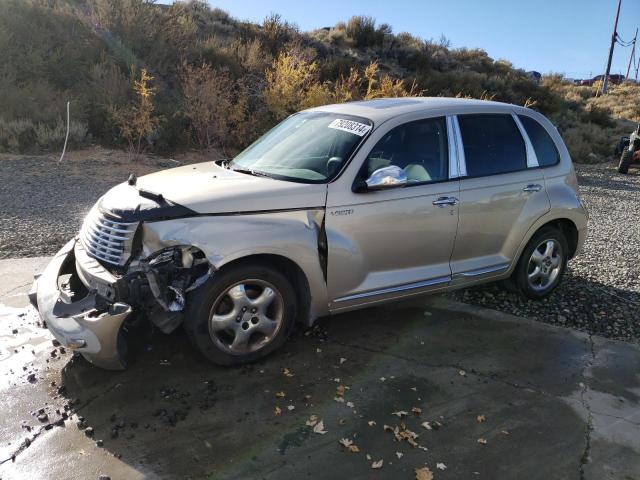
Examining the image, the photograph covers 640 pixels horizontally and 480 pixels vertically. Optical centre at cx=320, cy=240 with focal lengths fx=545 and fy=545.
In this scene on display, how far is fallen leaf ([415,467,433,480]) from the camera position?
2898 mm

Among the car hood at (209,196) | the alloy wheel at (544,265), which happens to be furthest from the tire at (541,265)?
the car hood at (209,196)

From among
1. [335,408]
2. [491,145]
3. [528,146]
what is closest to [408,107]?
[491,145]

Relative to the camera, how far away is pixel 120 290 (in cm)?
346

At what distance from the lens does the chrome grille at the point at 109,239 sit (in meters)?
3.58

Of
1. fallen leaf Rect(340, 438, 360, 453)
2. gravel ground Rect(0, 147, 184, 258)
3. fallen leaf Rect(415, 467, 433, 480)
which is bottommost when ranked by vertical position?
gravel ground Rect(0, 147, 184, 258)

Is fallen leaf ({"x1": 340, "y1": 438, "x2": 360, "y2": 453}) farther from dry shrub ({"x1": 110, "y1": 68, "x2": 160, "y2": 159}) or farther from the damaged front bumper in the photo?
dry shrub ({"x1": 110, "y1": 68, "x2": 160, "y2": 159})

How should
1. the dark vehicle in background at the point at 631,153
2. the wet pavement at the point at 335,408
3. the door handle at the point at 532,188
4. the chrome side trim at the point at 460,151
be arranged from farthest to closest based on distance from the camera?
the dark vehicle in background at the point at 631,153
the door handle at the point at 532,188
the chrome side trim at the point at 460,151
the wet pavement at the point at 335,408

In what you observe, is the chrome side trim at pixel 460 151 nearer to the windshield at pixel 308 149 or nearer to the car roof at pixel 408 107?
the car roof at pixel 408 107

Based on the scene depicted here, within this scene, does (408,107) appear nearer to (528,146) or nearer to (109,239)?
(528,146)

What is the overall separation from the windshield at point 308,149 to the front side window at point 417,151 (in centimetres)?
21

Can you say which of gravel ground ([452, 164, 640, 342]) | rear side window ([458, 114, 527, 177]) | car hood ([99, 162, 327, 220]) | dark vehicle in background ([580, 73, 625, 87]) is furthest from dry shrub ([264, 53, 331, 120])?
dark vehicle in background ([580, 73, 625, 87])

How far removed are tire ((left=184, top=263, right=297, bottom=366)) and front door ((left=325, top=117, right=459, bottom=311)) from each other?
1.41 ft

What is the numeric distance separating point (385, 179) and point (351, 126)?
64cm

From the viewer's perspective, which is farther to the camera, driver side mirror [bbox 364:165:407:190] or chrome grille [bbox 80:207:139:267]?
driver side mirror [bbox 364:165:407:190]
